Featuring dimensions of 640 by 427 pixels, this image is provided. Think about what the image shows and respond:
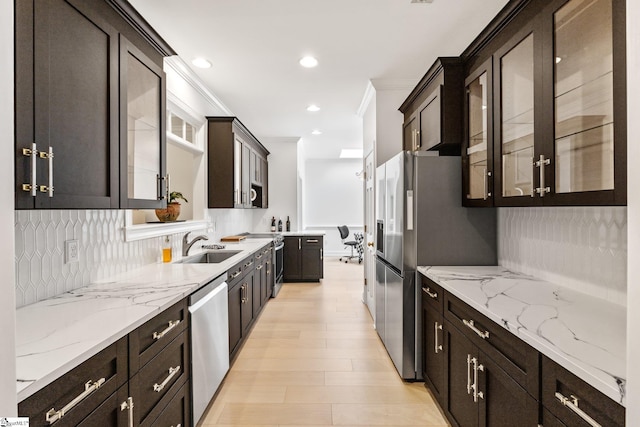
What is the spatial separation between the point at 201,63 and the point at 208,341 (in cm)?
248

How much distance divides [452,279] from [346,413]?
1.10 meters

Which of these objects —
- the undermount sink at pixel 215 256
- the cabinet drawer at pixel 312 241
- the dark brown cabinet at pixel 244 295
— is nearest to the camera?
the dark brown cabinet at pixel 244 295

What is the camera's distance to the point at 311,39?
8.91 feet

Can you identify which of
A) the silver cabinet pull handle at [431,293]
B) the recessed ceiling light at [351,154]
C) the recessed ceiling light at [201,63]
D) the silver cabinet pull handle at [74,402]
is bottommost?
the silver cabinet pull handle at [74,402]

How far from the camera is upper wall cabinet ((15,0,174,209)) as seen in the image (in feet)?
3.68

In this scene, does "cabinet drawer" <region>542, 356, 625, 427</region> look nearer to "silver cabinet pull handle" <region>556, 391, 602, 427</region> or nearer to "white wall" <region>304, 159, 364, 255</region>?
"silver cabinet pull handle" <region>556, 391, 602, 427</region>

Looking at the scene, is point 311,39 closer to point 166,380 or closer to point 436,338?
point 436,338

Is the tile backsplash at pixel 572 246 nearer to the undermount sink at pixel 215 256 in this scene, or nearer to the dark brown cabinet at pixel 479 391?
the dark brown cabinet at pixel 479 391

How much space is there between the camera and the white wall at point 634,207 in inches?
26.8

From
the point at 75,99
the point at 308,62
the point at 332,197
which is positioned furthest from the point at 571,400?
the point at 332,197

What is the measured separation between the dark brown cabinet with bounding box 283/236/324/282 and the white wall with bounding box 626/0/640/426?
5327 mm

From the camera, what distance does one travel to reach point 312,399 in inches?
91.5

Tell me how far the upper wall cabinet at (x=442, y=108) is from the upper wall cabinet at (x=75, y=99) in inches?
80.0

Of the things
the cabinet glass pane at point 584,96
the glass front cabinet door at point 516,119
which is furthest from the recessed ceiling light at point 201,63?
the cabinet glass pane at point 584,96
